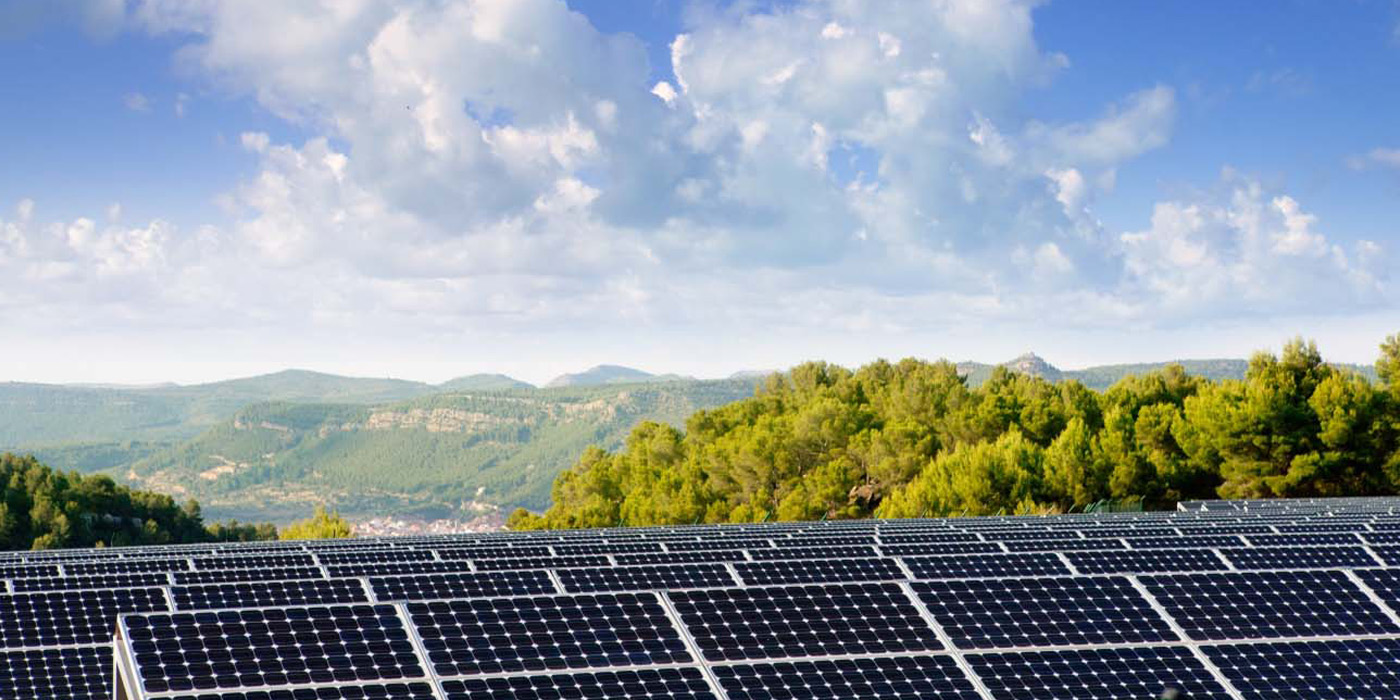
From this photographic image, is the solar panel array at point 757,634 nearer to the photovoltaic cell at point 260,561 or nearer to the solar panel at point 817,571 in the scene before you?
the solar panel at point 817,571

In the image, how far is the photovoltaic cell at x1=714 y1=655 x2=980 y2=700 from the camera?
1147cm

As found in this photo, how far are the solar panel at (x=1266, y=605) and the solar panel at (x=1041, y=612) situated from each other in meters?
0.45

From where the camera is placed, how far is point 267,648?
11156 millimetres

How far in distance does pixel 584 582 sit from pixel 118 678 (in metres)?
7.81

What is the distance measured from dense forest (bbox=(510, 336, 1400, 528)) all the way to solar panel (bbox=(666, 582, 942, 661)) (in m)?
41.6

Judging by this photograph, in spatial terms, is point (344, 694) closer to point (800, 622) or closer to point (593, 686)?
point (593, 686)

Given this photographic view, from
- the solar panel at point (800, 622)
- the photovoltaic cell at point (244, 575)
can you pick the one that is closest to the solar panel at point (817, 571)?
the solar panel at point (800, 622)

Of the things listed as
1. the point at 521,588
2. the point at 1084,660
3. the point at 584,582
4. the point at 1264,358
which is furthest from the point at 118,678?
the point at 1264,358

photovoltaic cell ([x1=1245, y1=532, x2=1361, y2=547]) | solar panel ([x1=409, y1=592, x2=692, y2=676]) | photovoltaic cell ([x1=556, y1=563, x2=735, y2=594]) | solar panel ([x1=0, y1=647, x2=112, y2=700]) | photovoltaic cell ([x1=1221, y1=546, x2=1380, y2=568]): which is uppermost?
solar panel ([x1=409, y1=592, x2=692, y2=676])

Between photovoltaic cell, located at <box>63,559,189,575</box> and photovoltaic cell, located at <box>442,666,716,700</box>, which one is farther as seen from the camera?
photovoltaic cell, located at <box>63,559,189,575</box>

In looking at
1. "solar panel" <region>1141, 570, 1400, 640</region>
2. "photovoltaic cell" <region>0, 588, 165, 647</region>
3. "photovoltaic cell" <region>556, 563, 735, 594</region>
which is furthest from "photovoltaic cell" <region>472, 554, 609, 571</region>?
"solar panel" <region>1141, 570, 1400, 640</region>

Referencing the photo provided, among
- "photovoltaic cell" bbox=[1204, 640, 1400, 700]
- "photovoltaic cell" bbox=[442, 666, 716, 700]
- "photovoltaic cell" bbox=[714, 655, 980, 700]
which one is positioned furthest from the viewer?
"photovoltaic cell" bbox=[1204, 640, 1400, 700]

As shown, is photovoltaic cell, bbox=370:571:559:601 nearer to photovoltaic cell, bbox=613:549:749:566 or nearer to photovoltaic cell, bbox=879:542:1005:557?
photovoltaic cell, bbox=613:549:749:566

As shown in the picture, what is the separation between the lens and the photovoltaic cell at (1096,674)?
38.8 ft
